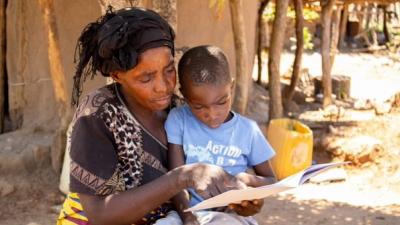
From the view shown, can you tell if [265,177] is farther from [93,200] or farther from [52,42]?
[52,42]

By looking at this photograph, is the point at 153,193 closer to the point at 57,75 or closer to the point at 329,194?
the point at 57,75

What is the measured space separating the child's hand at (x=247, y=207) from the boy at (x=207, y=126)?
95 mm

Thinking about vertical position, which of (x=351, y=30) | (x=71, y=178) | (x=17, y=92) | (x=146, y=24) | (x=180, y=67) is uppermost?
(x=146, y=24)

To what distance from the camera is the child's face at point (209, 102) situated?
7.17ft

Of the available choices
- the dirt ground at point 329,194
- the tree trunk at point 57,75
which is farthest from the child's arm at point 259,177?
the tree trunk at point 57,75

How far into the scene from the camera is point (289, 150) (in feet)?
20.6

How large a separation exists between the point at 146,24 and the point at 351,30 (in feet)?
63.9

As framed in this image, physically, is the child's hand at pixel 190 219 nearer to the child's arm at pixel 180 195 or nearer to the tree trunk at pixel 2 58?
the child's arm at pixel 180 195

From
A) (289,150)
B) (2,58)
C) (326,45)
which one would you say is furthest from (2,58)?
(326,45)

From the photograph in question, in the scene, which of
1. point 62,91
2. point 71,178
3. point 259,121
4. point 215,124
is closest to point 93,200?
point 71,178

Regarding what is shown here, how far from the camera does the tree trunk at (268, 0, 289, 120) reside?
24.0ft

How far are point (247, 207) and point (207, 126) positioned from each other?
0.34 m

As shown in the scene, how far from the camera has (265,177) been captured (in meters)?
2.26

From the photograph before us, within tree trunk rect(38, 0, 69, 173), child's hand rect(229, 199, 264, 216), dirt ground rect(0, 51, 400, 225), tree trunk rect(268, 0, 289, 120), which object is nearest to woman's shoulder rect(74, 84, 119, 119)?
child's hand rect(229, 199, 264, 216)
